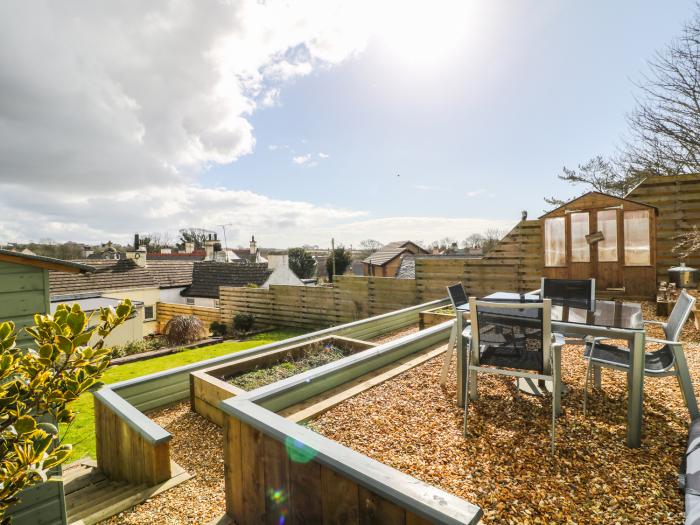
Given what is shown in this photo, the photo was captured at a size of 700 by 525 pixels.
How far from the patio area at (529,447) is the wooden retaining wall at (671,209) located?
21.9ft

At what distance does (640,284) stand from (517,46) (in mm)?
6109

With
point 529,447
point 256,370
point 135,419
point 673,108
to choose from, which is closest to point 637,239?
point 673,108

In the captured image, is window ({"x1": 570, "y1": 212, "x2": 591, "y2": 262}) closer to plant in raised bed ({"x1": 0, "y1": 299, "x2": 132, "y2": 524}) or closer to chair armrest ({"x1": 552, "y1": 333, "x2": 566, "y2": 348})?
chair armrest ({"x1": 552, "y1": 333, "x2": 566, "y2": 348})

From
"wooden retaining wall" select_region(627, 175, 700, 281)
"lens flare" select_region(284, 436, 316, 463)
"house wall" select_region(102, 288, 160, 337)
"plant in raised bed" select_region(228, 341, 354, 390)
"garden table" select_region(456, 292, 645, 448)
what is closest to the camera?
"lens flare" select_region(284, 436, 316, 463)

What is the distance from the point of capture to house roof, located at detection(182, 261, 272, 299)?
1784cm

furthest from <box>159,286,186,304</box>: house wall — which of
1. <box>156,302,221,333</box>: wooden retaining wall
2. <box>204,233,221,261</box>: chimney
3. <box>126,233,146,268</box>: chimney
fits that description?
<box>204,233,221,261</box>: chimney

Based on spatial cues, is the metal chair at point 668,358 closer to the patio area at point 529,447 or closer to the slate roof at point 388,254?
the patio area at point 529,447

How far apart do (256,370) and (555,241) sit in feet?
26.7

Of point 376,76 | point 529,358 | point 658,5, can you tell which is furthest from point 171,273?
point 658,5

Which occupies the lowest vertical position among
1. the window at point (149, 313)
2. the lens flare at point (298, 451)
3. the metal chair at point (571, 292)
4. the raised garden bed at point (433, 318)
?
the window at point (149, 313)

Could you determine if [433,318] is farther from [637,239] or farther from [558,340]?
[637,239]

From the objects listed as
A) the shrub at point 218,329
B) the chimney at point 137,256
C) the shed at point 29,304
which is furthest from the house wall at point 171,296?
the shed at point 29,304

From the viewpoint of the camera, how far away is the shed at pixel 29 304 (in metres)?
2.41

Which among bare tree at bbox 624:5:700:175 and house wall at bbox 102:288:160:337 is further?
house wall at bbox 102:288:160:337
